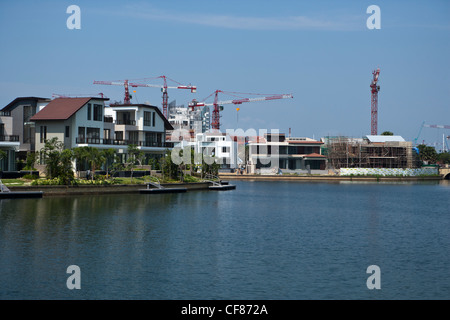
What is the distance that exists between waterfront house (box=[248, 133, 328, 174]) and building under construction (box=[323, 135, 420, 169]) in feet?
12.4

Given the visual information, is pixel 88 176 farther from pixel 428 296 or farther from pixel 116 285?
pixel 428 296

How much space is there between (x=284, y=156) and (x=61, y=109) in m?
78.2

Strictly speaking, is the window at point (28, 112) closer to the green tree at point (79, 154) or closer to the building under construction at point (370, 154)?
the green tree at point (79, 154)

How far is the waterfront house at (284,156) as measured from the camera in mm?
141625

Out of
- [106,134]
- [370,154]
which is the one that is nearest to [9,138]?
[106,134]

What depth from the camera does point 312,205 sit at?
64188mm

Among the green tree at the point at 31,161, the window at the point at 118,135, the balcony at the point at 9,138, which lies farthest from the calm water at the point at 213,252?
the window at the point at 118,135

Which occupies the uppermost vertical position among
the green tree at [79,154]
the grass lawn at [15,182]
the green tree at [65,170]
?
the green tree at [79,154]

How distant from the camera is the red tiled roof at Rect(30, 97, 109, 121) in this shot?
237ft

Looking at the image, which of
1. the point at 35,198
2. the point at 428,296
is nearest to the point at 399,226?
the point at 428,296

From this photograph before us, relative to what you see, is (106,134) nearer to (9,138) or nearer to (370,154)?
(9,138)

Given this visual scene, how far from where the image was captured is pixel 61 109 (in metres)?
74.0

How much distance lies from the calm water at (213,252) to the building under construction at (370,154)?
8713cm
